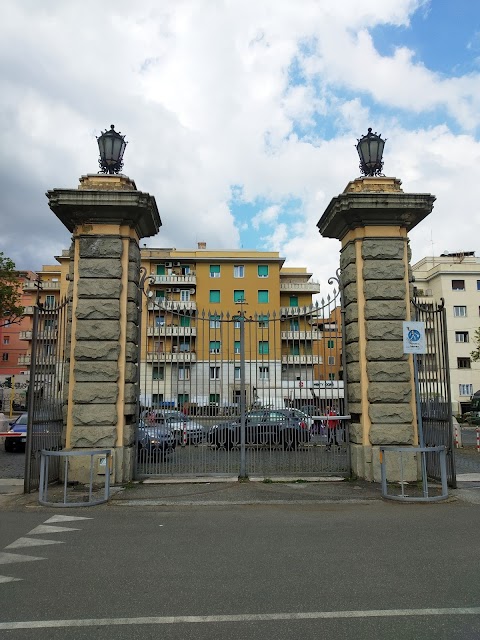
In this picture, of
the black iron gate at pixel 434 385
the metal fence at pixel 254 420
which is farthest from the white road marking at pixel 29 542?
the black iron gate at pixel 434 385

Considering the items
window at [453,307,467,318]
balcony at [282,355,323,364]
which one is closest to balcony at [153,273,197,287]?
window at [453,307,467,318]

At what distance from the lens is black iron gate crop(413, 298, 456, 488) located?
9.61 meters

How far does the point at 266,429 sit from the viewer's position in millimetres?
10180

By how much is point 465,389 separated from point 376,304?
153 ft

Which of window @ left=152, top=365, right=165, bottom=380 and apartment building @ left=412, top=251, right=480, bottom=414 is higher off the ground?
apartment building @ left=412, top=251, right=480, bottom=414

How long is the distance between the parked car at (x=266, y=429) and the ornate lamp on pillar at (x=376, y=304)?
1.18m

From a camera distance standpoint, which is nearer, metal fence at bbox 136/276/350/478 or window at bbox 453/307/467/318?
metal fence at bbox 136/276/350/478

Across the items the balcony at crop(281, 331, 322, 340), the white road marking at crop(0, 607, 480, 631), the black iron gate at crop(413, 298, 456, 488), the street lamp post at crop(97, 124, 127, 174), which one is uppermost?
the street lamp post at crop(97, 124, 127, 174)

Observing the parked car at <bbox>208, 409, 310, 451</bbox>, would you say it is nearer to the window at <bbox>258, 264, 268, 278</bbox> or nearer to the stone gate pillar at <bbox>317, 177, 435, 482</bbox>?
the stone gate pillar at <bbox>317, 177, 435, 482</bbox>

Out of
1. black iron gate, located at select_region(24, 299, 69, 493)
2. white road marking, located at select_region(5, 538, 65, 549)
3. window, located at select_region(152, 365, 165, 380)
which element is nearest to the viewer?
white road marking, located at select_region(5, 538, 65, 549)

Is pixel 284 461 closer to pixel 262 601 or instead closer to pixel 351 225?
pixel 351 225

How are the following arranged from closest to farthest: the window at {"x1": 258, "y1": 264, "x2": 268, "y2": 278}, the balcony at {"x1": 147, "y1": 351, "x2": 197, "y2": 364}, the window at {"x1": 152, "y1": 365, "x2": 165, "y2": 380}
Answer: the balcony at {"x1": 147, "y1": 351, "x2": 197, "y2": 364} < the window at {"x1": 152, "y1": 365, "x2": 165, "y2": 380} < the window at {"x1": 258, "y1": 264, "x2": 268, "y2": 278}

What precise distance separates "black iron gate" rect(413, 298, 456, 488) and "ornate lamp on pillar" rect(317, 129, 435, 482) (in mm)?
356

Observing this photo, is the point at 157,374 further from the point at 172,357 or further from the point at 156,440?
the point at 156,440
